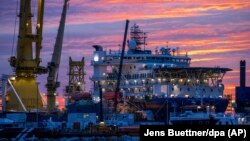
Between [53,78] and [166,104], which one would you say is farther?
[166,104]

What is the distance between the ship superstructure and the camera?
286 ft

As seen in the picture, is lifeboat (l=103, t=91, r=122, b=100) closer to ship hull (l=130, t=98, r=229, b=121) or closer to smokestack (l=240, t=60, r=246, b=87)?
ship hull (l=130, t=98, r=229, b=121)

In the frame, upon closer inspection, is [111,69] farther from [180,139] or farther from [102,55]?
[180,139]

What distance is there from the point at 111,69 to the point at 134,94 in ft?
23.4

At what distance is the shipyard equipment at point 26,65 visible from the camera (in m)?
77.1

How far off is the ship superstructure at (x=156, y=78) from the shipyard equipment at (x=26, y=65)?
10.8 m

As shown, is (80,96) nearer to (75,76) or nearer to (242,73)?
(75,76)

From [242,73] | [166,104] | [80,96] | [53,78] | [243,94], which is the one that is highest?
[242,73]

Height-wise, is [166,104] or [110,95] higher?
[110,95]

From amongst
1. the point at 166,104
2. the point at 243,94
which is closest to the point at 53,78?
the point at 166,104

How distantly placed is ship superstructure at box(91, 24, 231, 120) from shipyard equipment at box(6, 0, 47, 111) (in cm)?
1082

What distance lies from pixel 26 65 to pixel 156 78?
17.7 m

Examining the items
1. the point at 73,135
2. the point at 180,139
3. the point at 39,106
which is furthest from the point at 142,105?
the point at 180,139

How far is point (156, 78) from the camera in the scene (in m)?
88.7
